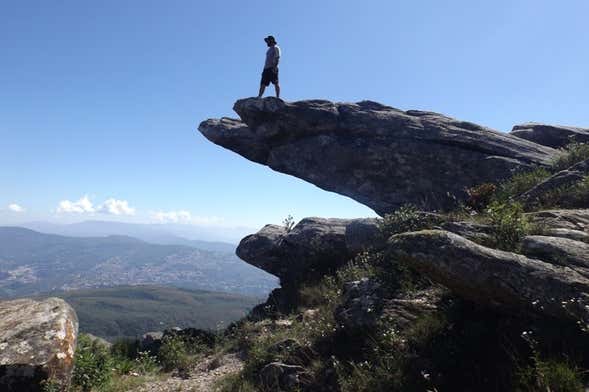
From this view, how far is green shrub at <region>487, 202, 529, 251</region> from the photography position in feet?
27.7

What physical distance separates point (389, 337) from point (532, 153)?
1695cm

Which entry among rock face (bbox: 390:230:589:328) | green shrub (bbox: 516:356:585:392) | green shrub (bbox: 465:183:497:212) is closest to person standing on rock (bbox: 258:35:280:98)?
green shrub (bbox: 465:183:497:212)

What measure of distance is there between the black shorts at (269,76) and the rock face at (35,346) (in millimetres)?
16955

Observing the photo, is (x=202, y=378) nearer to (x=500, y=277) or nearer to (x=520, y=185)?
(x=500, y=277)

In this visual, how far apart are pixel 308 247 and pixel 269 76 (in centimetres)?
1052

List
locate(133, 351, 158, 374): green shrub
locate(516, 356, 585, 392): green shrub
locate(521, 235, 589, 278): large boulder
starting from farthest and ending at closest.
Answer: locate(133, 351, 158, 374): green shrub, locate(521, 235, 589, 278): large boulder, locate(516, 356, 585, 392): green shrub

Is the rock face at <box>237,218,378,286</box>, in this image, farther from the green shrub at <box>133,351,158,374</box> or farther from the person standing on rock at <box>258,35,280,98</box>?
the person standing on rock at <box>258,35,280,98</box>

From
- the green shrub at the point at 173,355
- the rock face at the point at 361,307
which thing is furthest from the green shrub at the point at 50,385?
the rock face at the point at 361,307

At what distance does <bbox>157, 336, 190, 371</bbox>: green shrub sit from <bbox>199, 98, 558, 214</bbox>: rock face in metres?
11.8

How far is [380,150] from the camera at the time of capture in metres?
22.7

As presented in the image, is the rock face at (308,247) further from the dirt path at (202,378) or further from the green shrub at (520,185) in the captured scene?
the dirt path at (202,378)

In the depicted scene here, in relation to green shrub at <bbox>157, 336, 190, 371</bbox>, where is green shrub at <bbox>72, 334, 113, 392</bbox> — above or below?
above

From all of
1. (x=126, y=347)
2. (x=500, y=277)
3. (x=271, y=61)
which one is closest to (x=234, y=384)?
(x=500, y=277)

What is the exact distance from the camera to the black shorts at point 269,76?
23.9 metres
